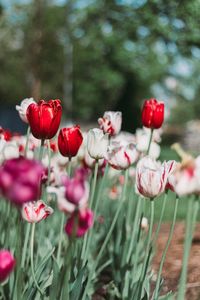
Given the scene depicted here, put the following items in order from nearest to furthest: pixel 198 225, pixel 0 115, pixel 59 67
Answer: pixel 198 225, pixel 0 115, pixel 59 67

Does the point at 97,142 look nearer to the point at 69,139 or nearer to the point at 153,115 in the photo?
the point at 69,139

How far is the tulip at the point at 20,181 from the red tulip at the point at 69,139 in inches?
42.4

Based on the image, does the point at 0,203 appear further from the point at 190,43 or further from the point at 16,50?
the point at 16,50

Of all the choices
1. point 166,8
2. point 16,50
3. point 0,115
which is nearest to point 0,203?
point 166,8

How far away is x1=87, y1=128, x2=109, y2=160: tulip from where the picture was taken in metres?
2.45

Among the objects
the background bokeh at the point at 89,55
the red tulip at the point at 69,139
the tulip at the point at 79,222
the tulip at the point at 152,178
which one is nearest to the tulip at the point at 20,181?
the tulip at the point at 79,222

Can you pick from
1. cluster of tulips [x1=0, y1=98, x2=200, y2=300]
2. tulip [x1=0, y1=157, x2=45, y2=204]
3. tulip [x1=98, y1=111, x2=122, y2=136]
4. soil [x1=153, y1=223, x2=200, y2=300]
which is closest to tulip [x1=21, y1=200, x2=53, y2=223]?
cluster of tulips [x1=0, y1=98, x2=200, y2=300]

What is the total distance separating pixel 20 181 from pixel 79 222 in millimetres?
283

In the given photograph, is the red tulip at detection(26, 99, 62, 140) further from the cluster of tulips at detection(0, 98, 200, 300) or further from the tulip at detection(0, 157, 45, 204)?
the tulip at detection(0, 157, 45, 204)

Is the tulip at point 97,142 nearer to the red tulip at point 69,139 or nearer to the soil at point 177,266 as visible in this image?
the red tulip at point 69,139

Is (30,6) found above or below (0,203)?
above

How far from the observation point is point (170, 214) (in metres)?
7.25

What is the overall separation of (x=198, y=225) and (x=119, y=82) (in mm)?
27437

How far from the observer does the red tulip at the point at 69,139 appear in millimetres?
2229
